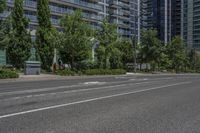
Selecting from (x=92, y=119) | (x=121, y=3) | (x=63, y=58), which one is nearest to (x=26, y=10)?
(x=63, y=58)

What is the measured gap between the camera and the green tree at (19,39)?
48.4m

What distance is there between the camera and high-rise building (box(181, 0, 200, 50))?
14475 centimetres

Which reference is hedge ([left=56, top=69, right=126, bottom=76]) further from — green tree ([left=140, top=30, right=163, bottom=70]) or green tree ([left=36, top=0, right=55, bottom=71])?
Answer: green tree ([left=140, top=30, right=163, bottom=70])

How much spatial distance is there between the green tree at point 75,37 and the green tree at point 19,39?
14.6 feet

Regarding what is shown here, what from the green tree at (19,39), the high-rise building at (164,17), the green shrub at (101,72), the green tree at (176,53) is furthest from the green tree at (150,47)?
the high-rise building at (164,17)

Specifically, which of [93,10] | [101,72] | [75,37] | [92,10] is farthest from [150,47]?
[93,10]

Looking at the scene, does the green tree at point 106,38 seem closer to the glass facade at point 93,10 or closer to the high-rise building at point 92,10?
the high-rise building at point 92,10

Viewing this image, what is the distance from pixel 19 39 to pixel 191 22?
108 metres

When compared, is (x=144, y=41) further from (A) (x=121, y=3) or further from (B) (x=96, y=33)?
(A) (x=121, y=3)

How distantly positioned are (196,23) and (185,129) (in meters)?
142

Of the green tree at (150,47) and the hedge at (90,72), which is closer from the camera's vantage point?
the hedge at (90,72)

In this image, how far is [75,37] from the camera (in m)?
47.3

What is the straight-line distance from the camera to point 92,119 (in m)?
10.3

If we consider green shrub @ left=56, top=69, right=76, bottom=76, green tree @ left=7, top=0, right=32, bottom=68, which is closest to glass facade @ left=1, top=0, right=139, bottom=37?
green tree @ left=7, top=0, right=32, bottom=68
